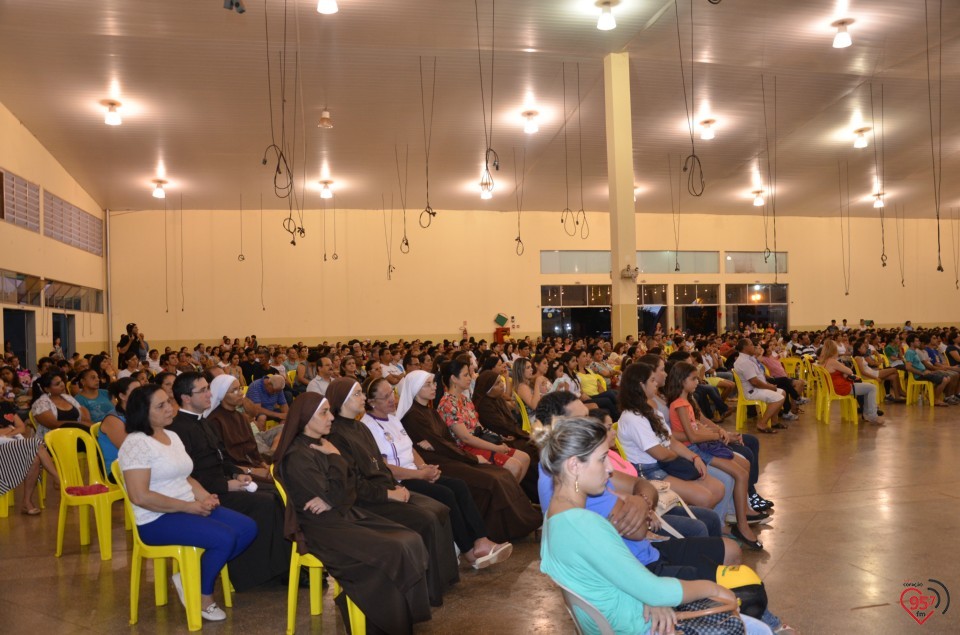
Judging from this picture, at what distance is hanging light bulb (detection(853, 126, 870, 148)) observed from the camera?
13.8 m

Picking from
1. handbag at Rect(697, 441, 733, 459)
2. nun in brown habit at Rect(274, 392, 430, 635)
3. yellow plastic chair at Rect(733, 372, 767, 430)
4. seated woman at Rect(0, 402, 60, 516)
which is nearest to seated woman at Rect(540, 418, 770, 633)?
nun in brown habit at Rect(274, 392, 430, 635)

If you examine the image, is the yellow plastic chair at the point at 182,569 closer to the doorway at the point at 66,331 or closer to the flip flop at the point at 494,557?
the flip flop at the point at 494,557

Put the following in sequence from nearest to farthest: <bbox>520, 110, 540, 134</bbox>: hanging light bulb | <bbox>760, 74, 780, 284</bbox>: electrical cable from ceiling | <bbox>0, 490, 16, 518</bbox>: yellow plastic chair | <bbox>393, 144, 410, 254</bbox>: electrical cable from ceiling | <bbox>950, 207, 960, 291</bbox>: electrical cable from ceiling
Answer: <bbox>0, 490, 16, 518</bbox>: yellow plastic chair
<bbox>760, 74, 780, 284</bbox>: electrical cable from ceiling
<bbox>520, 110, 540, 134</bbox>: hanging light bulb
<bbox>393, 144, 410, 254</bbox>: electrical cable from ceiling
<bbox>950, 207, 960, 291</bbox>: electrical cable from ceiling

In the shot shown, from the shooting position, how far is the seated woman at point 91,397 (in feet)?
21.1

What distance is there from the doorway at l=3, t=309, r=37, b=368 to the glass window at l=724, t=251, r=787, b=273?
17.3 meters

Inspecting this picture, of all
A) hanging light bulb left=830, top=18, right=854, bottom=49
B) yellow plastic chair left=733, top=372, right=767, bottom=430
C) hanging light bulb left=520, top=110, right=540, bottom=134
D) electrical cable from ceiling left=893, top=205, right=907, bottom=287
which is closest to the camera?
yellow plastic chair left=733, top=372, right=767, bottom=430

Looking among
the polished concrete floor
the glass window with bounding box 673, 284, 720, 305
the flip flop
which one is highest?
the glass window with bounding box 673, 284, 720, 305

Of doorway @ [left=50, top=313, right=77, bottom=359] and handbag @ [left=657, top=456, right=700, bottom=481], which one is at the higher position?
doorway @ [left=50, top=313, right=77, bottom=359]

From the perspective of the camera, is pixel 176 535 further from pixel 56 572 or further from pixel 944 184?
pixel 944 184

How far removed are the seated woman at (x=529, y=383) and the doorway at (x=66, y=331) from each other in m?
11.5

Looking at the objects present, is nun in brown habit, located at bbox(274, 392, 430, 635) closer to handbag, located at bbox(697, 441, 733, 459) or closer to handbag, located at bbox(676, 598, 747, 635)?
handbag, located at bbox(676, 598, 747, 635)

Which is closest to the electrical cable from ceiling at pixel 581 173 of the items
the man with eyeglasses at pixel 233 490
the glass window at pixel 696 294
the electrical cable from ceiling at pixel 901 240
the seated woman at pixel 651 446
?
the glass window at pixel 696 294

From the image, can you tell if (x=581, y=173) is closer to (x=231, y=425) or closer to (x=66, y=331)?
(x=66, y=331)

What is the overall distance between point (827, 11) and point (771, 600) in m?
7.50
